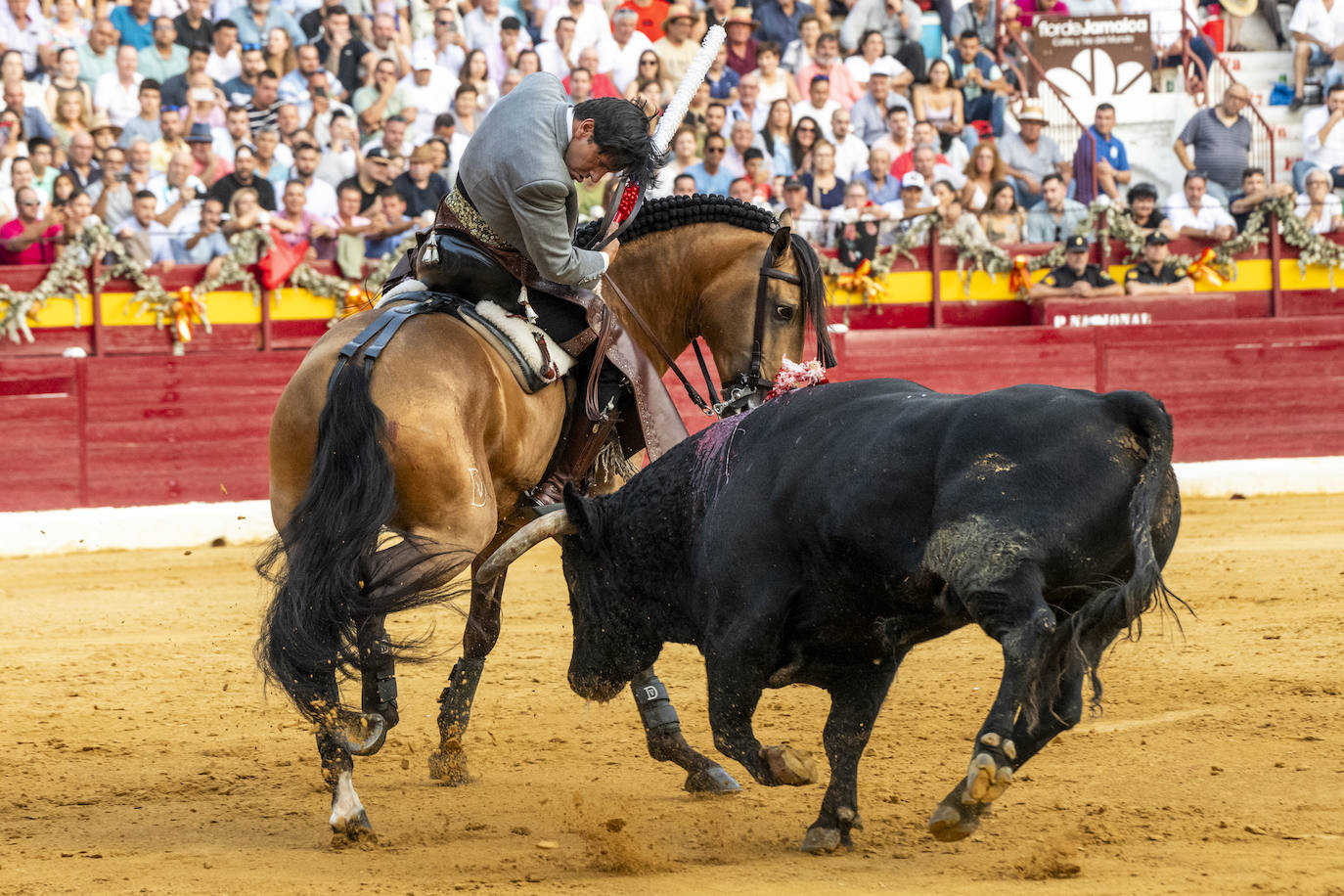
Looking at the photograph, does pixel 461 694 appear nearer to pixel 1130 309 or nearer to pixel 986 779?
pixel 986 779

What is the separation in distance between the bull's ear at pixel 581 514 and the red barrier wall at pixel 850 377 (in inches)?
266

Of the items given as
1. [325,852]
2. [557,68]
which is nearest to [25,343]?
[557,68]

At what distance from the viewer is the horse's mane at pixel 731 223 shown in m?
5.32

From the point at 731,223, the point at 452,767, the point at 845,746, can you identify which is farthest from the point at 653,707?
the point at 731,223

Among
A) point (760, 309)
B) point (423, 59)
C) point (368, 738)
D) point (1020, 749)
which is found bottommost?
point (368, 738)

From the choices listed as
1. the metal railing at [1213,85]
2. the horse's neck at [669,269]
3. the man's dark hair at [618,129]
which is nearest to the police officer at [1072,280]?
the metal railing at [1213,85]

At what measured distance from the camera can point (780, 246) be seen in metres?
5.29

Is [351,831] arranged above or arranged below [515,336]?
below

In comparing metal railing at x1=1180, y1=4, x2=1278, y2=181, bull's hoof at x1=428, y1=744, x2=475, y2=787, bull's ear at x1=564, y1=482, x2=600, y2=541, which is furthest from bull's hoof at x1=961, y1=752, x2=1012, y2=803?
metal railing at x1=1180, y1=4, x2=1278, y2=181

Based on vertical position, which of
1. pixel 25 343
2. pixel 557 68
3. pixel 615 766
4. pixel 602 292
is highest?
pixel 557 68

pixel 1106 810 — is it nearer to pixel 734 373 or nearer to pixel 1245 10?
pixel 734 373

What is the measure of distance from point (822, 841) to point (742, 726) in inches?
13.1

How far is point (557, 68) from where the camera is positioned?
12.4 m

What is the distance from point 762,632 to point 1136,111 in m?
12.6
